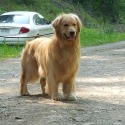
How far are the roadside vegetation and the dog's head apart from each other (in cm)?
1441

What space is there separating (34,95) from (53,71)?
3.57 ft

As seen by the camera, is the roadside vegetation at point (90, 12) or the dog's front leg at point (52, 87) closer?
the dog's front leg at point (52, 87)

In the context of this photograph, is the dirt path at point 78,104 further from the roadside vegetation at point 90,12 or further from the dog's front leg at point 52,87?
the roadside vegetation at point 90,12

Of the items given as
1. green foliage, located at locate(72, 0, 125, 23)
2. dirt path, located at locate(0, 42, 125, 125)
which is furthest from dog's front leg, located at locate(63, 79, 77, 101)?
green foliage, located at locate(72, 0, 125, 23)

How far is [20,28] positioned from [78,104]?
39.9 ft

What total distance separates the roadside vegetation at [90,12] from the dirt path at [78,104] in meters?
11.4

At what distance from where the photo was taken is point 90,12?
47.4 metres

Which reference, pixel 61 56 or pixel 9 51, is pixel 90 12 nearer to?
pixel 9 51

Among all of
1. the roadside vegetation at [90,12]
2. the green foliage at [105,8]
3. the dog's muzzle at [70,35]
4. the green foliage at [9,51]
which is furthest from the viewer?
the green foliage at [105,8]

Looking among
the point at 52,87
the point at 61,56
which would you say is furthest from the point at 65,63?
the point at 52,87

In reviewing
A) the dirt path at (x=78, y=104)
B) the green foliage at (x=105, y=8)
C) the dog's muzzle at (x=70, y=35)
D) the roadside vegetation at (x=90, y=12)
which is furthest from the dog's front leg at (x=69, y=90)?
the green foliage at (x=105, y=8)

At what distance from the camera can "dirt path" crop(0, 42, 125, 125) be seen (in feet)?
21.9

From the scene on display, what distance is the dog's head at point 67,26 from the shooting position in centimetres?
778

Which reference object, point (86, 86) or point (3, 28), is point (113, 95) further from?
point (3, 28)
